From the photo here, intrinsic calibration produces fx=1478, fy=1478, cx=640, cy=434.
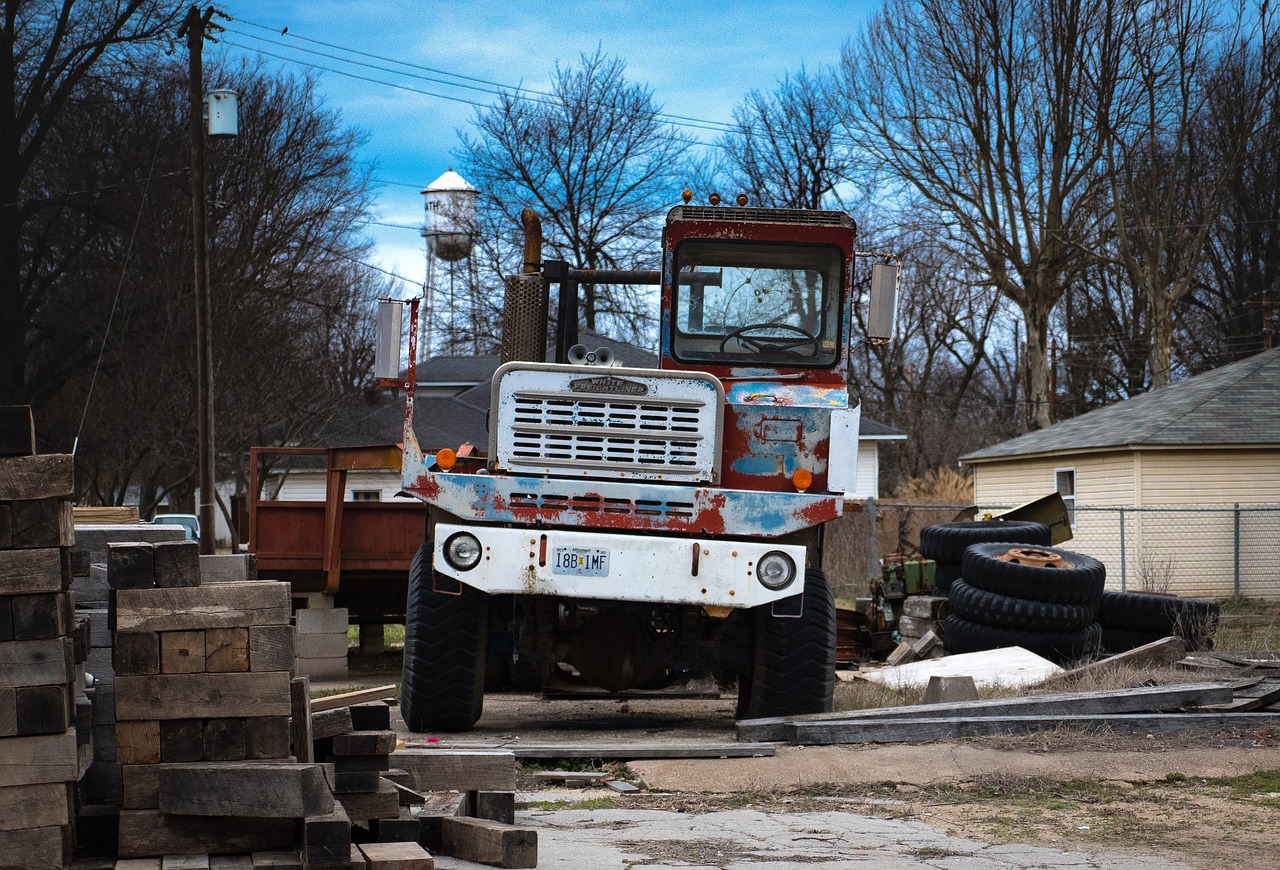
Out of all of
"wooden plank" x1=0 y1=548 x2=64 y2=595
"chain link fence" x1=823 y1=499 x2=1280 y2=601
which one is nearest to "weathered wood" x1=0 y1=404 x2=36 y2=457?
"wooden plank" x1=0 y1=548 x2=64 y2=595

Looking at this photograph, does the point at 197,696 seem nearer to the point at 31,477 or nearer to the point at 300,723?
the point at 300,723

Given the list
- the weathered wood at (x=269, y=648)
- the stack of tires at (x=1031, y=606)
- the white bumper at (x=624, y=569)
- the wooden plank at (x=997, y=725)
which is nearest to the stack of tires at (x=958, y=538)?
the stack of tires at (x=1031, y=606)

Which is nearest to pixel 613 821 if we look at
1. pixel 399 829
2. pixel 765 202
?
pixel 399 829

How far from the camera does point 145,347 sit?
28.3 meters

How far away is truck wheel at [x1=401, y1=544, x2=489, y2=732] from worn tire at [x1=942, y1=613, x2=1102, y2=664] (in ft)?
18.5

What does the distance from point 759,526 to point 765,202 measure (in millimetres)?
37031

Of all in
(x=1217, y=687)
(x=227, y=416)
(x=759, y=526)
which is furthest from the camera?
(x=227, y=416)

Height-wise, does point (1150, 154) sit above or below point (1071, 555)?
above

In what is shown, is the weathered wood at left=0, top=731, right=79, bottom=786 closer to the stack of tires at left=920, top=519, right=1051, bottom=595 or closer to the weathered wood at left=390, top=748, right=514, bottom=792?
the weathered wood at left=390, top=748, right=514, bottom=792

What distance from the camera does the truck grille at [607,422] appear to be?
8.82 metres

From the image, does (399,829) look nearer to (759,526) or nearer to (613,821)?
(613,821)

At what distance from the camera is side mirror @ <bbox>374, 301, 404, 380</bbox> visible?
365 inches

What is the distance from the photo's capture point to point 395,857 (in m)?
4.63

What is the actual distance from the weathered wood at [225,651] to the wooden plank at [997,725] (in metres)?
4.47
